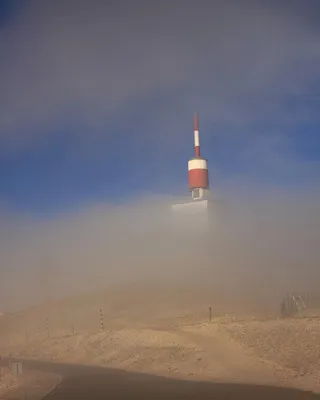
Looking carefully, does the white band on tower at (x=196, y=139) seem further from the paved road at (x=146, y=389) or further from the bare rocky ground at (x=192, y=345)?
the paved road at (x=146, y=389)

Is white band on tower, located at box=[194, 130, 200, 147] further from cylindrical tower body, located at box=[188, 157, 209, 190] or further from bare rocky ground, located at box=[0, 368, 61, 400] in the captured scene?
bare rocky ground, located at box=[0, 368, 61, 400]

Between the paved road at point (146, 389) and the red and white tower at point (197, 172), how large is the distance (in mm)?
57476

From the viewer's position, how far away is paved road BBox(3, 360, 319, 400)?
28453 millimetres

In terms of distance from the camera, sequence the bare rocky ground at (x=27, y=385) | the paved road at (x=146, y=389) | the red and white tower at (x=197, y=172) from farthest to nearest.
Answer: the red and white tower at (x=197, y=172), the bare rocky ground at (x=27, y=385), the paved road at (x=146, y=389)

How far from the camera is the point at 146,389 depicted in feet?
104

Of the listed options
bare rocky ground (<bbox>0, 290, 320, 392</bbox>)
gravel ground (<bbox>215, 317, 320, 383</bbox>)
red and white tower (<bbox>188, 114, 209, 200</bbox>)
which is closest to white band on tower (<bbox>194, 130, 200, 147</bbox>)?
red and white tower (<bbox>188, 114, 209, 200</bbox>)

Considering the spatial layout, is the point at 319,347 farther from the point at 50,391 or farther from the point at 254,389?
the point at 50,391

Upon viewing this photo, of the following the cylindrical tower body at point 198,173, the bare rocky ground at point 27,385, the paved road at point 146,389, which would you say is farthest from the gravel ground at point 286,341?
the cylindrical tower body at point 198,173

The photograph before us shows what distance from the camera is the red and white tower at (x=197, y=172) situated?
308 ft

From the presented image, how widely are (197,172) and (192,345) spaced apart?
55462 millimetres

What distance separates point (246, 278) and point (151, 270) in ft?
61.8

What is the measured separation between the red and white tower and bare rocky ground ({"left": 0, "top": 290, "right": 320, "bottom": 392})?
28452 millimetres

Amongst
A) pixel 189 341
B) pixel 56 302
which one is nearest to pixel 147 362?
pixel 189 341

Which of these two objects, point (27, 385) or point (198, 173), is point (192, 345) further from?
point (198, 173)
